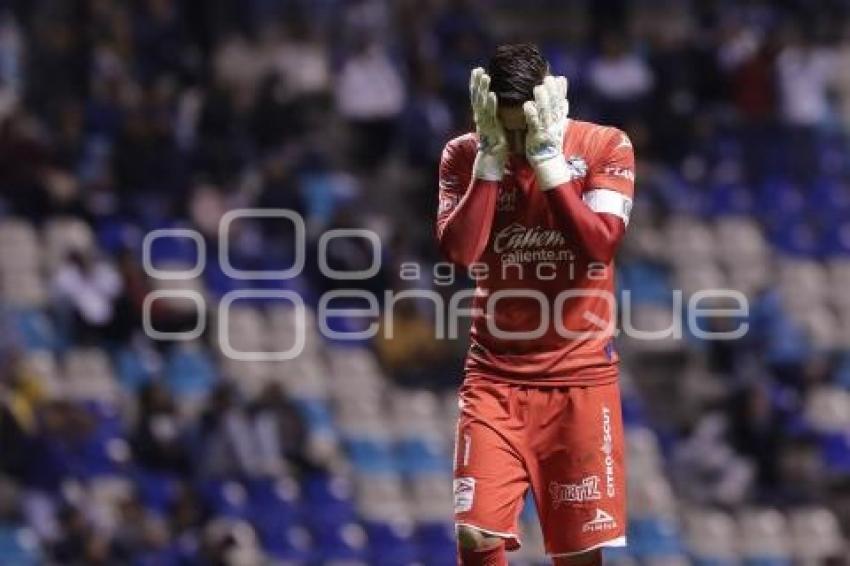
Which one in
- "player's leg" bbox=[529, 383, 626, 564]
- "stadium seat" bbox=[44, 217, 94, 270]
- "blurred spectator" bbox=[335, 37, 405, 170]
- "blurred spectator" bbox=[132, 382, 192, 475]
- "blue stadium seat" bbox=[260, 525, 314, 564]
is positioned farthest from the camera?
"blurred spectator" bbox=[335, 37, 405, 170]

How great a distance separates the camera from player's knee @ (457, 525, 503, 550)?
27.0 ft

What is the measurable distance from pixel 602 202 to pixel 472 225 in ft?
1.82

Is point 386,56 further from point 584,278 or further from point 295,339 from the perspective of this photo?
point 584,278

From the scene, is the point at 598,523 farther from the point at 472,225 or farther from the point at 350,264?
the point at 350,264

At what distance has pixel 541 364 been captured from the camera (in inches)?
332

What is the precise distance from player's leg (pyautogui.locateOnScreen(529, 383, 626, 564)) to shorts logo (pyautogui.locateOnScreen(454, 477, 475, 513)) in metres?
0.31

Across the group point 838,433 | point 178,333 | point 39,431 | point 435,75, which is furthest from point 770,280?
point 39,431

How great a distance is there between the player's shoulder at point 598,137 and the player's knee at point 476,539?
1.62 metres

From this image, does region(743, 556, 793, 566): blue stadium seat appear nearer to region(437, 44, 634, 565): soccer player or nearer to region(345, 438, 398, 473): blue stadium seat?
region(345, 438, 398, 473): blue stadium seat

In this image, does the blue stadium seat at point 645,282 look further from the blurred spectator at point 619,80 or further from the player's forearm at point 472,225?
the player's forearm at point 472,225

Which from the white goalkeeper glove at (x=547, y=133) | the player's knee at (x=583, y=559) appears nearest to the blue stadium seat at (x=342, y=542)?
the player's knee at (x=583, y=559)

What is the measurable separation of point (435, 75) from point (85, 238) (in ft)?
12.3

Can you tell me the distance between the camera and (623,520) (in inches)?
335

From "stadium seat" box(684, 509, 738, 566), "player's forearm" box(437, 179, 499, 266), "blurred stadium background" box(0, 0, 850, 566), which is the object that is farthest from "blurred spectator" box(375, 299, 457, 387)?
"player's forearm" box(437, 179, 499, 266)
